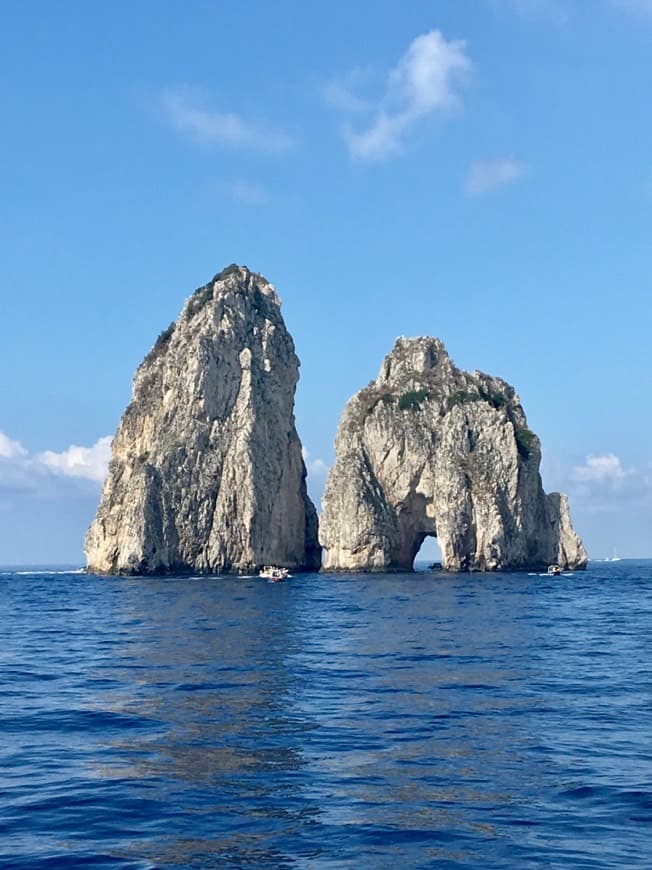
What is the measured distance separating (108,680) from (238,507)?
334 ft

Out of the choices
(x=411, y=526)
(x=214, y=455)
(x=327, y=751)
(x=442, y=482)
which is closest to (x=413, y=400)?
(x=442, y=482)

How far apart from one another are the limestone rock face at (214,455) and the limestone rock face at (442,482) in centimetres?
876

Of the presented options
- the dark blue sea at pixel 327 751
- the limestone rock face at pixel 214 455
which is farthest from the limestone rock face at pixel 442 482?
the dark blue sea at pixel 327 751

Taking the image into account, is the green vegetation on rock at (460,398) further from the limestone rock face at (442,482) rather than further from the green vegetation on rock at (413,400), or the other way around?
the green vegetation on rock at (413,400)

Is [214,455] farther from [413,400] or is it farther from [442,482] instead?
[442,482]

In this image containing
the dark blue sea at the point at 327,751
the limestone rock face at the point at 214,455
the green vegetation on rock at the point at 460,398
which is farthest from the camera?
the green vegetation on rock at the point at 460,398

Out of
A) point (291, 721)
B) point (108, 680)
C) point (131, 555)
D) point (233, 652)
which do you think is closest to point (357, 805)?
point (291, 721)

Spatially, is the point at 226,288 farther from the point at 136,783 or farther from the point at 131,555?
the point at 136,783

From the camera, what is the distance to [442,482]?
130000 millimetres

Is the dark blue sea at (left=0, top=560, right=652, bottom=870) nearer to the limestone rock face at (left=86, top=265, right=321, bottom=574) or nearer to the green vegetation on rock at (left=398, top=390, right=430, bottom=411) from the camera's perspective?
the limestone rock face at (left=86, top=265, right=321, bottom=574)

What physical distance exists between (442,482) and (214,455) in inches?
1247

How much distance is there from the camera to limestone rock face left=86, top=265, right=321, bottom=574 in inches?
5002

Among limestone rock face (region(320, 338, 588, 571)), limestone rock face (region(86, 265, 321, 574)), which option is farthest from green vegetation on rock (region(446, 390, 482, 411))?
limestone rock face (region(86, 265, 321, 574))

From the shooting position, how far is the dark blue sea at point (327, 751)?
41.8 feet
